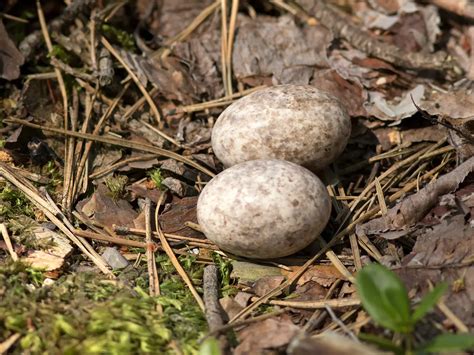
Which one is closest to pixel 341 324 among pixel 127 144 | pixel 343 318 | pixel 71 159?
pixel 343 318

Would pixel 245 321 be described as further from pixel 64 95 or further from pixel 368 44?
pixel 368 44

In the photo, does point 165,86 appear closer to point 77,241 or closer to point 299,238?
point 77,241

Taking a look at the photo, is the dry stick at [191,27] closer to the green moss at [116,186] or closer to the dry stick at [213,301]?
the green moss at [116,186]

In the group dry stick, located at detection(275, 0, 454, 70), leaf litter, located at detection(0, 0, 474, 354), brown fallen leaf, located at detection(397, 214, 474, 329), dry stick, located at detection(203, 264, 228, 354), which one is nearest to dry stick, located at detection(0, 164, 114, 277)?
leaf litter, located at detection(0, 0, 474, 354)

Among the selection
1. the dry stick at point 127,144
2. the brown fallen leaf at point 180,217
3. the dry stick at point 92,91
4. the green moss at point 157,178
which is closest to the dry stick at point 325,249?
the brown fallen leaf at point 180,217

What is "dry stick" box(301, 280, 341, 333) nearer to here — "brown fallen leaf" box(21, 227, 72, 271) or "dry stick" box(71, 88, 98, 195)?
"brown fallen leaf" box(21, 227, 72, 271)

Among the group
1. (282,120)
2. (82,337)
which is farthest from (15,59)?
(82,337)

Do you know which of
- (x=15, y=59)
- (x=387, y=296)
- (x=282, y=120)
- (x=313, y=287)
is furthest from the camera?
(x=15, y=59)
